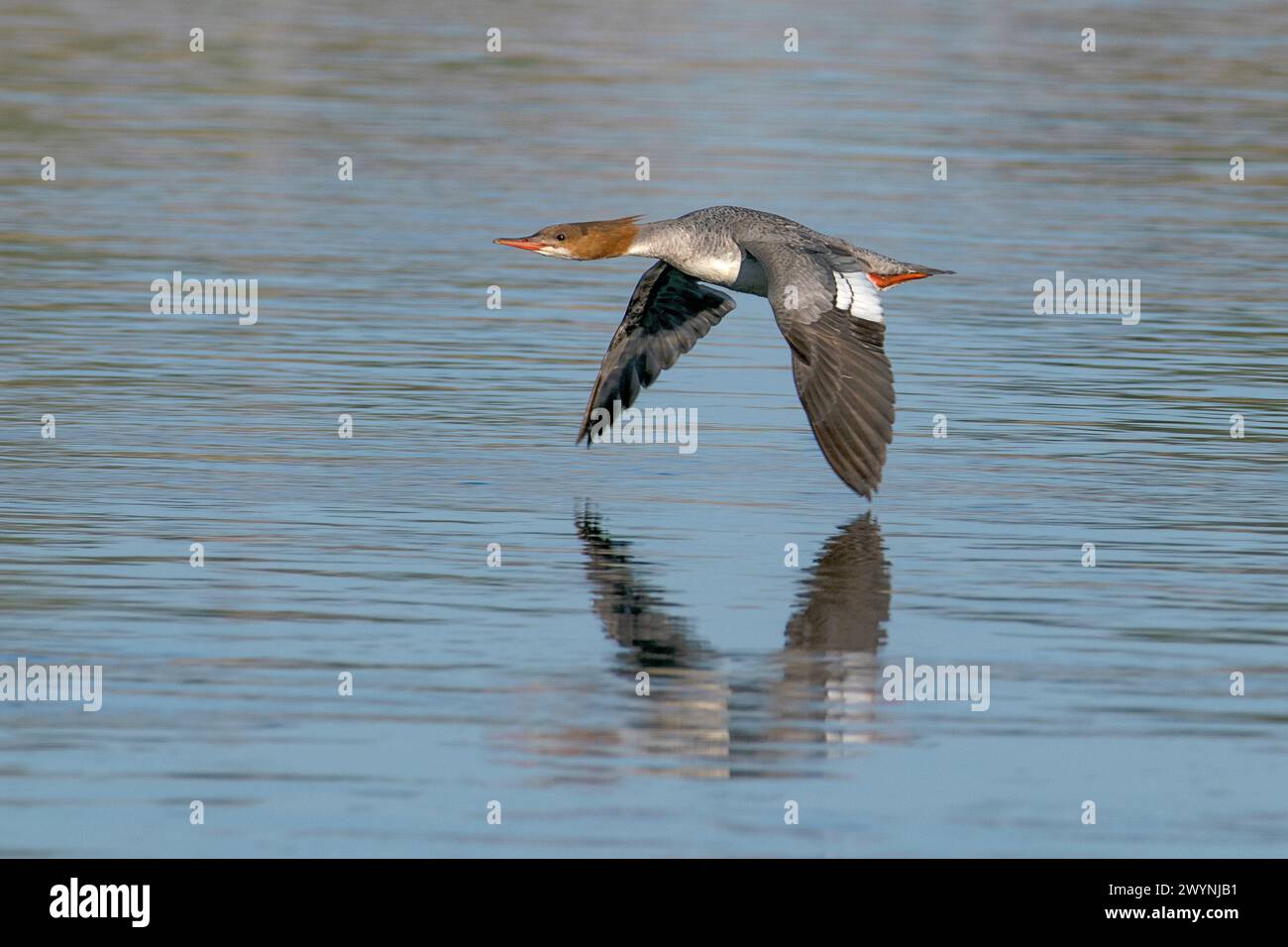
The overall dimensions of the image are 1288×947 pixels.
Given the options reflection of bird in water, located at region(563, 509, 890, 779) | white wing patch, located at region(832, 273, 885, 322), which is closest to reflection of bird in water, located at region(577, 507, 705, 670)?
reflection of bird in water, located at region(563, 509, 890, 779)

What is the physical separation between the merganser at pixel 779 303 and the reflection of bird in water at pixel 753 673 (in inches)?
30.6

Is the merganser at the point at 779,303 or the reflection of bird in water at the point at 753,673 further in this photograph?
the merganser at the point at 779,303

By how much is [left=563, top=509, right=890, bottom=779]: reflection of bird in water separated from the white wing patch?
1.65 meters

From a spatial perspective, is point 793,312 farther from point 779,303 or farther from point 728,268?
point 728,268

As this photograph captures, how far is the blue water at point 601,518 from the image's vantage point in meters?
9.41

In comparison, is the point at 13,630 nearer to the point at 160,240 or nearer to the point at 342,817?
the point at 342,817

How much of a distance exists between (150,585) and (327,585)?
0.90m

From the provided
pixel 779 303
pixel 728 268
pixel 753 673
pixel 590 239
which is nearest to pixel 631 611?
pixel 753 673

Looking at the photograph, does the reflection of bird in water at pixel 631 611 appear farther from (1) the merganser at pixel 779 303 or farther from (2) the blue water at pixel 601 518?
(1) the merganser at pixel 779 303

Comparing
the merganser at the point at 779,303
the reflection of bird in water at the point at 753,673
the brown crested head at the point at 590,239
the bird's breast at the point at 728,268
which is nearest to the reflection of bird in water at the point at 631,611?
the reflection of bird in water at the point at 753,673

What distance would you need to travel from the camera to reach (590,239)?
16.2 metres

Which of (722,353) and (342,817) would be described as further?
(722,353)
